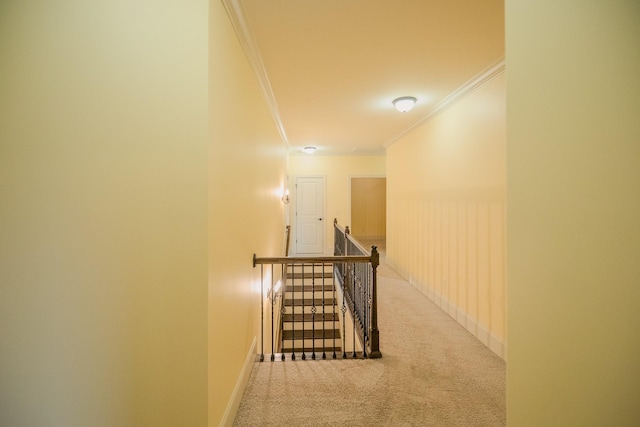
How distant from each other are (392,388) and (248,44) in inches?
116

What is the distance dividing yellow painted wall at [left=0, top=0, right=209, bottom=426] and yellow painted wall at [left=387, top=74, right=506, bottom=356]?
267cm

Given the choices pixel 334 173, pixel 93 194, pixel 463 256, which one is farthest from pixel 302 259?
pixel 334 173

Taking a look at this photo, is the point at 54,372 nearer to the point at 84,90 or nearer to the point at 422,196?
the point at 84,90

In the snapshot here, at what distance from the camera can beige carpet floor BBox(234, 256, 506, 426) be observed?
186cm

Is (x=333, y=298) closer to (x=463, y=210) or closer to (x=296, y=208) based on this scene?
(x=463, y=210)

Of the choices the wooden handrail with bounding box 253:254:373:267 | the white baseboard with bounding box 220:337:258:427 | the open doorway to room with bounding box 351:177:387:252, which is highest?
the open doorway to room with bounding box 351:177:387:252

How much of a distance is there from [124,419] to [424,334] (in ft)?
8.94

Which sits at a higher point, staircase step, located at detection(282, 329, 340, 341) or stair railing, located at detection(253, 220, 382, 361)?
stair railing, located at detection(253, 220, 382, 361)

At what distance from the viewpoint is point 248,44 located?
2.26 meters

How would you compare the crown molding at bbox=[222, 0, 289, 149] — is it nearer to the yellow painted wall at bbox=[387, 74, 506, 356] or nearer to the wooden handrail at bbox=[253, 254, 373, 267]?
the wooden handrail at bbox=[253, 254, 373, 267]

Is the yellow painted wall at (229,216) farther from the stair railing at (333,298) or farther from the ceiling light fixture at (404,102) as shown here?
the ceiling light fixture at (404,102)

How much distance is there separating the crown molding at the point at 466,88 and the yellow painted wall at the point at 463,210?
0.05 metres

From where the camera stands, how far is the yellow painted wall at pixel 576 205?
3.23 ft

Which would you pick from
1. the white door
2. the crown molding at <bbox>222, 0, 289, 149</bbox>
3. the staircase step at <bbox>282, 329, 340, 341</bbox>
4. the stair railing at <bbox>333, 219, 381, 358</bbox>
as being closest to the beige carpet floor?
the stair railing at <bbox>333, 219, 381, 358</bbox>
